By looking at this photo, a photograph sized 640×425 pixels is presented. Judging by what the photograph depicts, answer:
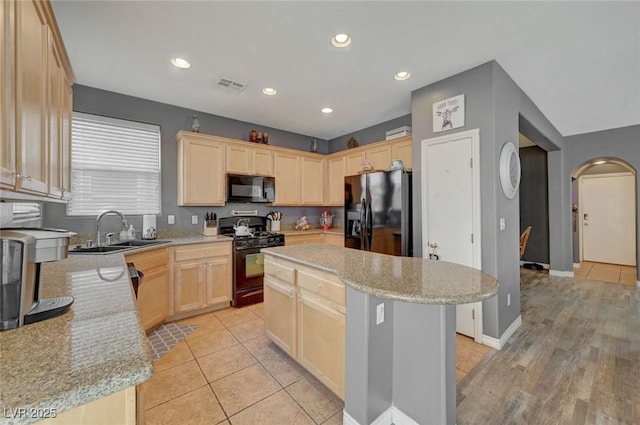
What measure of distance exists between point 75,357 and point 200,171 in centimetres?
313

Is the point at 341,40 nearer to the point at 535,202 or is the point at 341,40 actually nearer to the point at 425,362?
the point at 425,362

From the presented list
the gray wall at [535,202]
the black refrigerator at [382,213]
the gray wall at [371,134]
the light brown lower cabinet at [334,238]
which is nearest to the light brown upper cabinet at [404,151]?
the black refrigerator at [382,213]

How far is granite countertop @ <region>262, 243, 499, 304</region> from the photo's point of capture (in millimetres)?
1164

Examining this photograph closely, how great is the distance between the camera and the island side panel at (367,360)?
1478 mm

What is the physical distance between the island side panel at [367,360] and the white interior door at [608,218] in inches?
297

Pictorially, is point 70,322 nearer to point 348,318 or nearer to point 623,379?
point 348,318

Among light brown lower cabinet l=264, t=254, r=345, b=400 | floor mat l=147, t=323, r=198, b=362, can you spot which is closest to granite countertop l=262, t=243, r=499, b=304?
light brown lower cabinet l=264, t=254, r=345, b=400

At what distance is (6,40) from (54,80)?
764 millimetres

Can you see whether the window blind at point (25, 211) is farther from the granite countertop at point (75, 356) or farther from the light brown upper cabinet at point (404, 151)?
the light brown upper cabinet at point (404, 151)

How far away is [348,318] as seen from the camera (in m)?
1.59

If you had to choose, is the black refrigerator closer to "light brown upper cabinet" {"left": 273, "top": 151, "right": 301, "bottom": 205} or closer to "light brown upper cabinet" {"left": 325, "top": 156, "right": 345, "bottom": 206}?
"light brown upper cabinet" {"left": 325, "top": 156, "right": 345, "bottom": 206}

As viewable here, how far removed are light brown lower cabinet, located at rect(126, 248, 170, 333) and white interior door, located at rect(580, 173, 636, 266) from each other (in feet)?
29.2

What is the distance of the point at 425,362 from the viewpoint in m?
1.47

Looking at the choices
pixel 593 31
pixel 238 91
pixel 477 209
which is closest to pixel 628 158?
pixel 593 31
